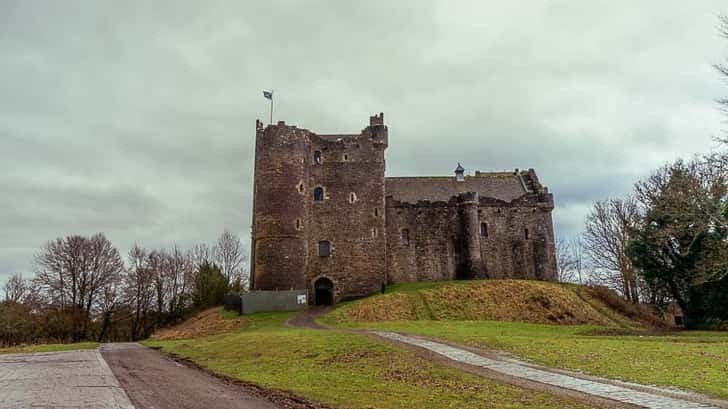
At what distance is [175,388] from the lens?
13039 mm

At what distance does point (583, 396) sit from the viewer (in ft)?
33.7

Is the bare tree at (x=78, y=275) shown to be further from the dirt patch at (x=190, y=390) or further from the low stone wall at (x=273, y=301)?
the dirt patch at (x=190, y=390)

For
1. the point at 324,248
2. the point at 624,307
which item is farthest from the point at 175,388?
the point at 624,307

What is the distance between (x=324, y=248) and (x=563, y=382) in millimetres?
28879

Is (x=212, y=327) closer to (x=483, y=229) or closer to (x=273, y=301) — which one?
(x=273, y=301)

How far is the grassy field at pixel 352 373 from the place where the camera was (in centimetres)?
1051

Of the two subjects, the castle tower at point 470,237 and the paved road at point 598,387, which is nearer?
the paved road at point 598,387

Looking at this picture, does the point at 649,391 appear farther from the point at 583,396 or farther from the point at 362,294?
the point at 362,294

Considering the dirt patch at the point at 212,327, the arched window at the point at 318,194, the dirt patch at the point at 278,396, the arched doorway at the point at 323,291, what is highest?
the arched window at the point at 318,194

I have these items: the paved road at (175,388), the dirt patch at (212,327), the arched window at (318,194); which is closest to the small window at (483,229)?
the arched window at (318,194)

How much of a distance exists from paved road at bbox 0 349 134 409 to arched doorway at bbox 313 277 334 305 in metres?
20.7

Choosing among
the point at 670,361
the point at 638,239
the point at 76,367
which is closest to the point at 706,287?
the point at 638,239

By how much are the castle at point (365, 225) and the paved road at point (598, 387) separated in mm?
22530

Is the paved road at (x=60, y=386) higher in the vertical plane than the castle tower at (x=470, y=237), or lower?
lower
